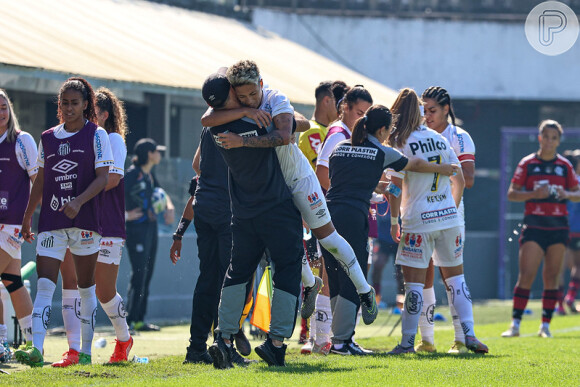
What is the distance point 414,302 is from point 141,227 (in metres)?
4.80

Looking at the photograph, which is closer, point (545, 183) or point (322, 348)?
point (322, 348)

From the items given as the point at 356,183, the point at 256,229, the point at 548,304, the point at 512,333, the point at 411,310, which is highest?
the point at 356,183

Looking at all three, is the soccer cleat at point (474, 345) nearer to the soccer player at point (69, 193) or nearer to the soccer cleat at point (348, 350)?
the soccer cleat at point (348, 350)

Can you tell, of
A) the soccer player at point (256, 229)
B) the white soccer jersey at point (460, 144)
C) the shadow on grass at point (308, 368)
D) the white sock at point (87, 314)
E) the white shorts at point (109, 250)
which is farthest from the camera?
the white soccer jersey at point (460, 144)

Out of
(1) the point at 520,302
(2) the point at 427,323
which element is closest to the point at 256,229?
(2) the point at 427,323

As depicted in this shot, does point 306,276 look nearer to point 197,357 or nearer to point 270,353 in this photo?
point 270,353

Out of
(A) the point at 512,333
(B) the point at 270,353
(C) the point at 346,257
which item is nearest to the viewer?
(B) the point at 270,353

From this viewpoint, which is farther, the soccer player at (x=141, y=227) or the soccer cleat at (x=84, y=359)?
the soccer player at (x=141, y=227)

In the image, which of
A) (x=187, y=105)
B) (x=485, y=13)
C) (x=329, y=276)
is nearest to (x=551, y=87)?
(x=485, y=13)

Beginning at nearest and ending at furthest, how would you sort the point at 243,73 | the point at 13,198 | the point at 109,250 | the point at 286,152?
the point at 243,73 → the point at 286,152 → the point at 109,250 → the point at 13,198

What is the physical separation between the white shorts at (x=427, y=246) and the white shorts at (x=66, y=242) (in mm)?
2419

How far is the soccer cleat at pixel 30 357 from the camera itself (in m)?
7.19

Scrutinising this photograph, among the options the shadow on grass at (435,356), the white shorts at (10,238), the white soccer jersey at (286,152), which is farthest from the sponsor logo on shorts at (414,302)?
the white shorts at (10,238)

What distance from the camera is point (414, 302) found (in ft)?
27.8
